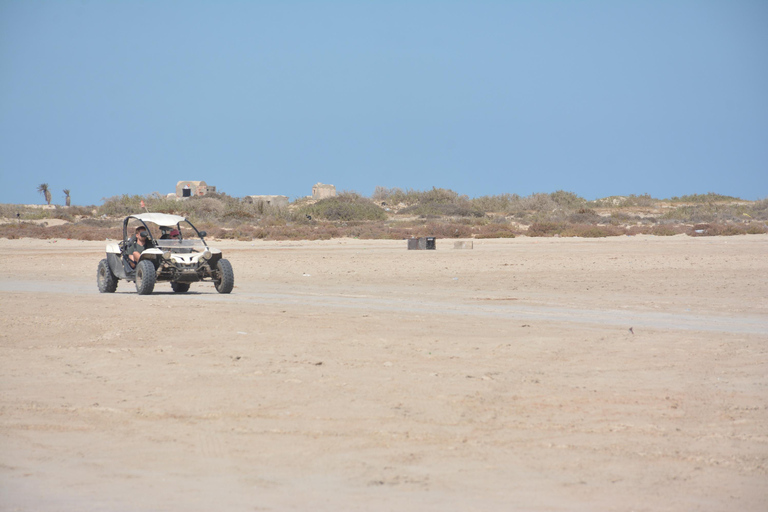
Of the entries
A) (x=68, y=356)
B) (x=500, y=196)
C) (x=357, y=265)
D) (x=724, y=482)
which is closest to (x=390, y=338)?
(x=68, y=356)

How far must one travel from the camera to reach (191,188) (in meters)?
75.5

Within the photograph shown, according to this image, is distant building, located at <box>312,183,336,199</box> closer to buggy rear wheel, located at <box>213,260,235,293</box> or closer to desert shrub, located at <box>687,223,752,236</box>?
desert shrub, located at <box>687,223,752,236</box>

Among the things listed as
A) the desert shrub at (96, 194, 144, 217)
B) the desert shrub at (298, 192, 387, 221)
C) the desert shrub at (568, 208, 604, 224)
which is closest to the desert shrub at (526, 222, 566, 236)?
the desert shrub at (568, 208, 604, 224)

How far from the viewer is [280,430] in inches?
244

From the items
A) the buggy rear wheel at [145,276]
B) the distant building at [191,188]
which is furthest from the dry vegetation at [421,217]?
the buggy rear wheel at [145,276]

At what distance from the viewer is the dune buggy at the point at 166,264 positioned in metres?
15.9

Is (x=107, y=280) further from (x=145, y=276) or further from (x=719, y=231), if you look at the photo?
(x=719, y=231)

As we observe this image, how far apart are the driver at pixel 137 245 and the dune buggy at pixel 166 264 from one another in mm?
28

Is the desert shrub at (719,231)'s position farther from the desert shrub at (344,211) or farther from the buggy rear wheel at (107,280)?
the buggy rear wheel at (107,280)

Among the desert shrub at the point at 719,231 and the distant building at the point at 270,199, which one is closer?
the desert shrub at the point at 719,231

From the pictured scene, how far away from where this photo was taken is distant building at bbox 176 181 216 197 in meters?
74.9

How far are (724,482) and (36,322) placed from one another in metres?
9.49

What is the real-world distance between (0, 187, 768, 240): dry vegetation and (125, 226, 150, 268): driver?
74.4 feet

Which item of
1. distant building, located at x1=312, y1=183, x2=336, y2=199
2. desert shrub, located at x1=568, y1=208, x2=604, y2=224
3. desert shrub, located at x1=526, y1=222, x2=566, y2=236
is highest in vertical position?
distant building, located at x1=312, y1=183, x2=336, y2=199
